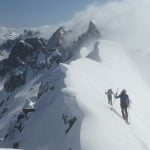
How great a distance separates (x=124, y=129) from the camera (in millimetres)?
23594

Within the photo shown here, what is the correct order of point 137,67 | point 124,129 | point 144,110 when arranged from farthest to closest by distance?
1. point 137,67
2. point 144,110
3. point 124,129

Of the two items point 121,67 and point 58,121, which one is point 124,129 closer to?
point 58,121

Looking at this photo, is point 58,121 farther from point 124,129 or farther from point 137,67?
point 137,67

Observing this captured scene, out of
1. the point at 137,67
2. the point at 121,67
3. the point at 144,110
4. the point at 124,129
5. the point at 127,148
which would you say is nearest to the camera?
the point at 127,148

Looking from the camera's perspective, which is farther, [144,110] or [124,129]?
[144,110]

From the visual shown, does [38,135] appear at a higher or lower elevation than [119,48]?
lower

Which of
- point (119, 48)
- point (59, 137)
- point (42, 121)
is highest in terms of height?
point (119, 48)

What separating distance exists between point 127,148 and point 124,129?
4.21 m

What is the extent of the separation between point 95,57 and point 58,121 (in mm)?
48539

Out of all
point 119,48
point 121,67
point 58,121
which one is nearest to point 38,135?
point 58,121

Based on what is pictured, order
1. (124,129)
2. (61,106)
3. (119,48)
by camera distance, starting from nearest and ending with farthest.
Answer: (124,129) < (61,106) < (119,48)

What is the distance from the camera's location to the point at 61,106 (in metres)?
32.6

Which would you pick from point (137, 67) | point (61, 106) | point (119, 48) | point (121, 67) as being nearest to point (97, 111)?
point (61, 106)

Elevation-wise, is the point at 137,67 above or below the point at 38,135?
above
